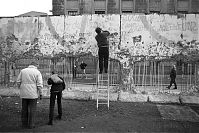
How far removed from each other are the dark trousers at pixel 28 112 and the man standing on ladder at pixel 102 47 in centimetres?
432

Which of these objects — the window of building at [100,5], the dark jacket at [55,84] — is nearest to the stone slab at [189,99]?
the dark jacket at [55,84]

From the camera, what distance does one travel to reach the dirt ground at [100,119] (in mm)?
7281

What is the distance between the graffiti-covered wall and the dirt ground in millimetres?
2570

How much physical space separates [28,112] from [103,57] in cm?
480

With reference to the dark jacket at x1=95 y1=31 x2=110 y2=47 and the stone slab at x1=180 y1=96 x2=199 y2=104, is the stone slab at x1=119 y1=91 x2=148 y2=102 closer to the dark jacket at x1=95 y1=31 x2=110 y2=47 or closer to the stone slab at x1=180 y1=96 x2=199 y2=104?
the stone slab at x1=180 y1=96 x2=199 y2=104

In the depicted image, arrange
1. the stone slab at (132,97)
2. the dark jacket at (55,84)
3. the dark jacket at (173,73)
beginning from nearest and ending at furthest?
the dark jacket at (55,84) → the stone slab at (132,97) → the dark jacket at (173,73)

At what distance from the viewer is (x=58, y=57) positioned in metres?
12.4

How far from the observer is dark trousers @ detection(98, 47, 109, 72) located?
11124 mm

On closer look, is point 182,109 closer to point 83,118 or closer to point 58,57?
point 83,118

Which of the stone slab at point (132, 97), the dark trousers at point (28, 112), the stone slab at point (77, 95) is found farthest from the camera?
the stone slab at point (77, 95)

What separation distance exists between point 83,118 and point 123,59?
414 centimetres

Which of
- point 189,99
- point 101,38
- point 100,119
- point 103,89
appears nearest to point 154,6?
point 101,38

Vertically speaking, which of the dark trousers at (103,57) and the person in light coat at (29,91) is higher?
the dark trousers at (103,57)

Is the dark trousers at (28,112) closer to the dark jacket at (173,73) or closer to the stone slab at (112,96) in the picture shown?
the stone slab at (112,96)
